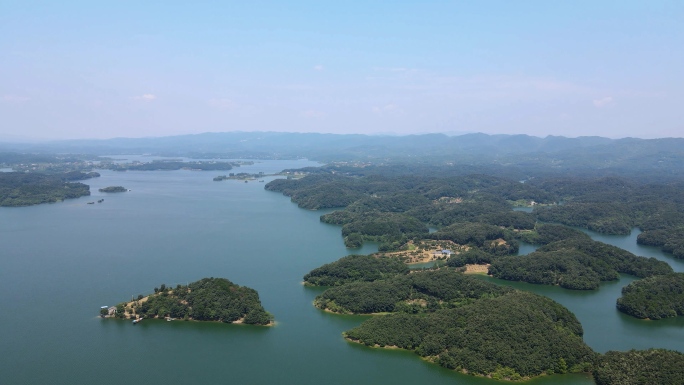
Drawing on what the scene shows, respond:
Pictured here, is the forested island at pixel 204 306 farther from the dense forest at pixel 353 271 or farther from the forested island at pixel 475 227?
the forested island at pixel 475 227

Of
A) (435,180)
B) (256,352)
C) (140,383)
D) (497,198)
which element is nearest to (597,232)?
(497,198)

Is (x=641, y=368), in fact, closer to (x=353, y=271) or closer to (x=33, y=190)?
(x=353, y=271)

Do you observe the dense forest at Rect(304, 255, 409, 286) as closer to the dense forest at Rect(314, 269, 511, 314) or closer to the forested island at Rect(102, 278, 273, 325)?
the dense forest at Rect(314, 269, 511, 314)

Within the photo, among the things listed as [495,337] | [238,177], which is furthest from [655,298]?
[238,177]

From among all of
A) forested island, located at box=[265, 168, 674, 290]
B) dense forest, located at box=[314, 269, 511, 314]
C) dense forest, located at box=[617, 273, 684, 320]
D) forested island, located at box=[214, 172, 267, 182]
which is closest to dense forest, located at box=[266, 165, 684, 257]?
forested island, located at box=[265, 168, 674, 290]

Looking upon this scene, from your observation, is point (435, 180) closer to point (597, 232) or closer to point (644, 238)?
point (597, 232)

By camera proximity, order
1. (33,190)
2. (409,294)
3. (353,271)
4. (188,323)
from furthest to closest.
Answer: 1. (33,190)
2. (353,271)
3. (409,294)
4. (188,323)
